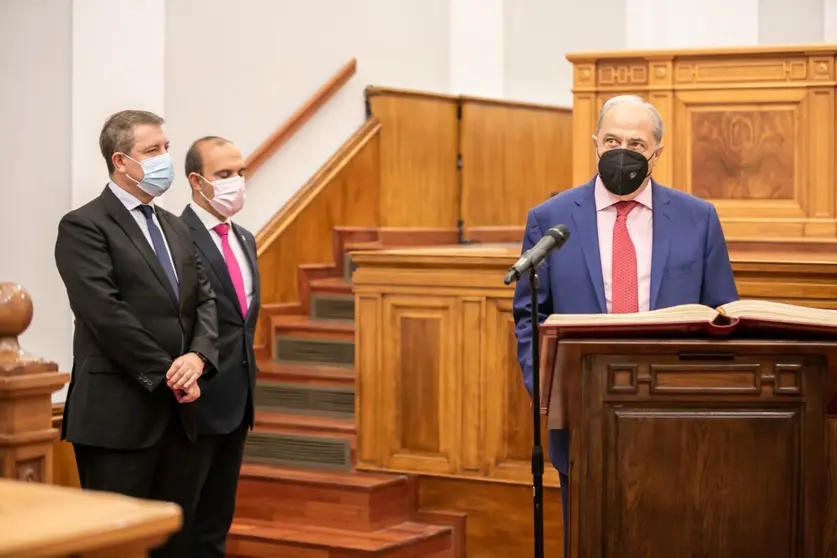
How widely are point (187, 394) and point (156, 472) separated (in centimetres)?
29

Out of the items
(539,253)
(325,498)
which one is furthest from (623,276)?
(325,498)

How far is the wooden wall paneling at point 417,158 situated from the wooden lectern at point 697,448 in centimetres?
534

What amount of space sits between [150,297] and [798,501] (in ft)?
6.25

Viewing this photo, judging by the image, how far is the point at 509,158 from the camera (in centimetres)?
904

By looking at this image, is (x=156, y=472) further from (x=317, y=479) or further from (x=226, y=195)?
(x=317, y=479)

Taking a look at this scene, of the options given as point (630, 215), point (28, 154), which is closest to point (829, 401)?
point (630, 215)

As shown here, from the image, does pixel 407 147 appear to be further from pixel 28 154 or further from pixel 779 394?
pixel 779 394

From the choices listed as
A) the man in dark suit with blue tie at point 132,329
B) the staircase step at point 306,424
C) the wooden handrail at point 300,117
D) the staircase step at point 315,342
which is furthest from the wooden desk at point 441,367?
the man in dark suit with blue tie at point 132,329

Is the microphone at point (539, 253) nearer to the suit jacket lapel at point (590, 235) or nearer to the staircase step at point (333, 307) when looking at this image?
the suit jacket lapel at point (590, 235)

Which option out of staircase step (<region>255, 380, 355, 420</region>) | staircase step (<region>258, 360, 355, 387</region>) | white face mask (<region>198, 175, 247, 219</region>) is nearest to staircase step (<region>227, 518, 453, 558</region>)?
staircase step (<region>255, 380, 355, 420</region>)

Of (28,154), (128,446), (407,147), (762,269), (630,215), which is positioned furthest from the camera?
(407,147)

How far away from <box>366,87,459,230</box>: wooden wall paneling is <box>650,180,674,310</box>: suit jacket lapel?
15.3 feet

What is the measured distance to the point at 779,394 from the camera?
267cm

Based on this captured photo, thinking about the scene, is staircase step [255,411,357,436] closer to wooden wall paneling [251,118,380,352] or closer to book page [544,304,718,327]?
wooden wall paneling [251,118,380,352]
